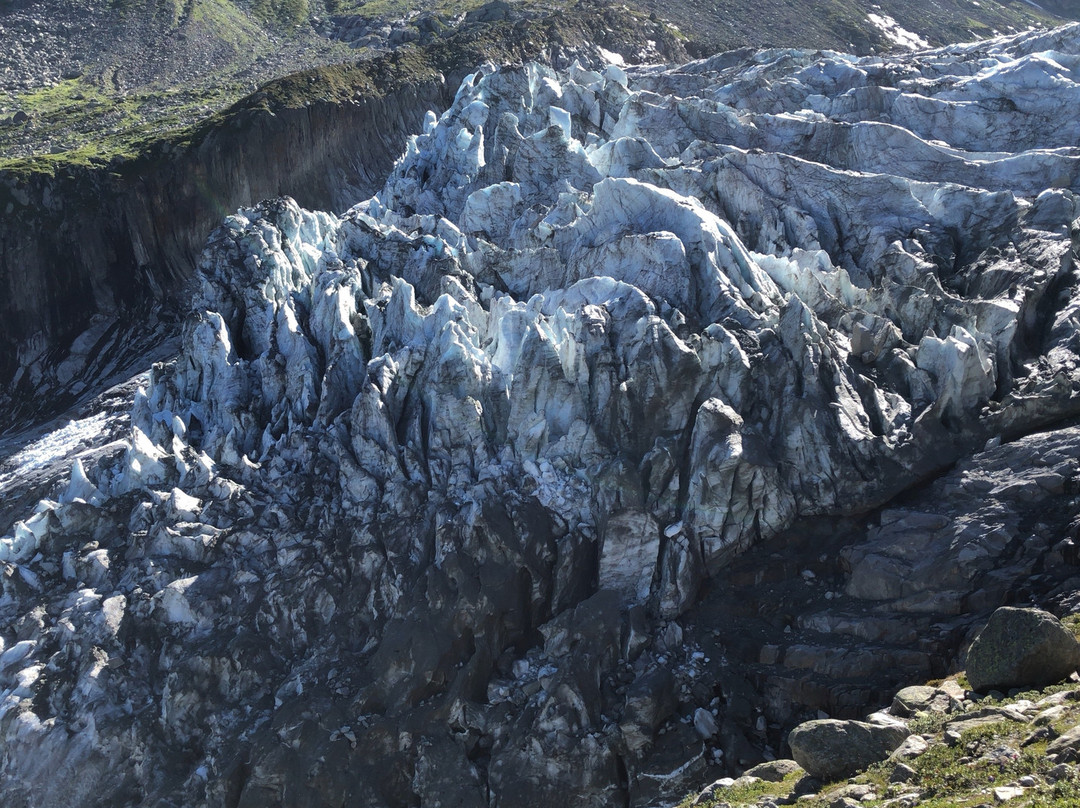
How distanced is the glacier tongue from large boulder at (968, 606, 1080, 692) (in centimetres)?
1128

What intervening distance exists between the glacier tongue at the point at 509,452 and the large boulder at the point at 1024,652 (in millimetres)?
11279

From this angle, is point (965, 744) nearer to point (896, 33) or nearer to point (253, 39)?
point (896, 33)

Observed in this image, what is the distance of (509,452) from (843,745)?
1918 cm

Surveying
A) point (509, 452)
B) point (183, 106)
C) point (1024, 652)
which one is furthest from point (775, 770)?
point (183, 106)

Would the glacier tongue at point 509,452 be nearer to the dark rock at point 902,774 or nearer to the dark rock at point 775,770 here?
the dark rock at point 775,770

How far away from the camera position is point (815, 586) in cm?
3328

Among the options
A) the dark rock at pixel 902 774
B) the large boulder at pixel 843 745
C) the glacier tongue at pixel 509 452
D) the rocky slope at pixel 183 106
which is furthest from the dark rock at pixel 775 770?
the rocky slope at pixel 183 106

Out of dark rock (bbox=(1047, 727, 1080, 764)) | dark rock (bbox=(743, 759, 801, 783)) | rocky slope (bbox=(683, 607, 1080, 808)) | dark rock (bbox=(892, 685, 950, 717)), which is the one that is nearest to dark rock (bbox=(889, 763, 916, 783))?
rocky slope (bbox=(683, 607, 1080, 808))

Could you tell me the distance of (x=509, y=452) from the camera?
1501 inches

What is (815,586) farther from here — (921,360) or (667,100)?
(667,100)

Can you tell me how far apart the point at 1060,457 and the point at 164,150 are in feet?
222

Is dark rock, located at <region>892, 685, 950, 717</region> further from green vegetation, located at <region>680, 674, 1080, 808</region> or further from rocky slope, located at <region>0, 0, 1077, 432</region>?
rocky slope, located at <region>0, 0, 1077, 432</region>

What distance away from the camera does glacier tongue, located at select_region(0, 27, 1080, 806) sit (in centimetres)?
3152

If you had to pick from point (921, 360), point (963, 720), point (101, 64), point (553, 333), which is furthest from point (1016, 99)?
point (101, 64)
